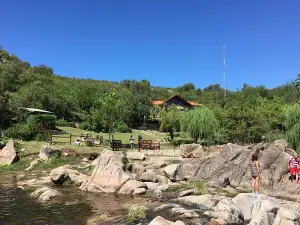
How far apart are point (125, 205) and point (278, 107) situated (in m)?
40.7

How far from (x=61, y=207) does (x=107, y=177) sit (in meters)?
4.51

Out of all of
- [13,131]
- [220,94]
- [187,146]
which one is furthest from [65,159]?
[220,94]

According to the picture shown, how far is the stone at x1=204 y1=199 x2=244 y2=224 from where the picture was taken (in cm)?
1155

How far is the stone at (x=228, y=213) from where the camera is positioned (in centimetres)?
1155

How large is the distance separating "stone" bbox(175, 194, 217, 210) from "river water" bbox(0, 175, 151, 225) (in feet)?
6.74

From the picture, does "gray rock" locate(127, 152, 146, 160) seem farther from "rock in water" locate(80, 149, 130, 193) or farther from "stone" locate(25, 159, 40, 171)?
"stone" locate(25, 159, 40, 171)

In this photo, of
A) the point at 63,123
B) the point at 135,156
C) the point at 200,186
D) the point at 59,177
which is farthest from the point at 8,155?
the point at 63,123

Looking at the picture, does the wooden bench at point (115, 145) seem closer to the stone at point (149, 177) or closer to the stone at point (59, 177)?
the stone at point (59, 177)

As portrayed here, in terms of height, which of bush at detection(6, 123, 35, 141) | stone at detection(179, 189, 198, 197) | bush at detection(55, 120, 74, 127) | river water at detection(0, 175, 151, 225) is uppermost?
bush at detection(55, 120, 74, 127)

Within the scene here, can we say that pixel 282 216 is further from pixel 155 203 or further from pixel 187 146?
pixel 187 146

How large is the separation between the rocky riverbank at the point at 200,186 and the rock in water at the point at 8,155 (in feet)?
7.28

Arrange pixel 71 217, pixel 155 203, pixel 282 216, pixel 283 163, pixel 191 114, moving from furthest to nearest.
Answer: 1. pixel 191 114
2. pixel 283 163
3. pixel 155 203
4. pixel 71 217
5. pixel 282 216

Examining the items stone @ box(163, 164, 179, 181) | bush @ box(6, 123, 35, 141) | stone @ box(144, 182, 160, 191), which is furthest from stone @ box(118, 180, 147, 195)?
bush @ box(6, 123, 35, 141)

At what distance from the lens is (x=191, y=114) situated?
40.2 meters
